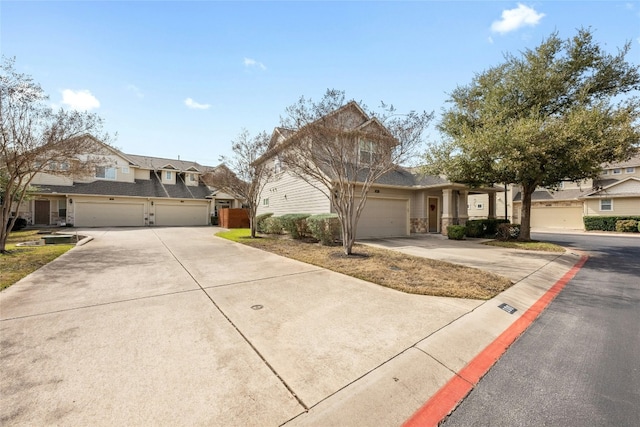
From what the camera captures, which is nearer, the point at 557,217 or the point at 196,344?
the point at 196,344

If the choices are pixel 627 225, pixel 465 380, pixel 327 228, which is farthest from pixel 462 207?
pixel 465 380

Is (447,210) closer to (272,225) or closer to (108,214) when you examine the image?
(272,225)

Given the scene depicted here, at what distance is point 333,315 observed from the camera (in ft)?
14.0

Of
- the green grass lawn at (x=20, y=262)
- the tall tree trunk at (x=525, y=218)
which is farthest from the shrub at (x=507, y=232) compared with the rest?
the green grass lawn at (x=20, y=262)

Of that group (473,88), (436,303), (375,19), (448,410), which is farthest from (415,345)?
(473,88)

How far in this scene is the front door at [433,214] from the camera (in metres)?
17.4

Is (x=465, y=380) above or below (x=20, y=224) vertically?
below

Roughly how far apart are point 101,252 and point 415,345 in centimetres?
1147

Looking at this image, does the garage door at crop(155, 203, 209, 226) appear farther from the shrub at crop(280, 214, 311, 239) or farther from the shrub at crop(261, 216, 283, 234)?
the shrub at crop(280, 214, 311, 239)

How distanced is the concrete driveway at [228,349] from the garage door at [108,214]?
70.9 feet

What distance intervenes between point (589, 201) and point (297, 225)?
→ 2760cm

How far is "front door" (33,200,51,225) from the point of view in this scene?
22.6 meters

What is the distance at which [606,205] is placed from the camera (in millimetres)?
23438

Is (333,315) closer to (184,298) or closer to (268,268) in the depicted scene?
(184,298)
